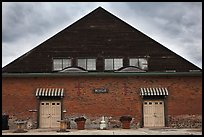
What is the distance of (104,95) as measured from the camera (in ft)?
77.9

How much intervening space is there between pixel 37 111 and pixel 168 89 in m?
9.20

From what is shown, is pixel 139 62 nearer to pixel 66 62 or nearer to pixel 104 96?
pixel 104 96

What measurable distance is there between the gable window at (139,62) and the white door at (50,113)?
6.60 metres

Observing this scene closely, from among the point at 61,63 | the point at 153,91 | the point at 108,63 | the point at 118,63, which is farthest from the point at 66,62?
the point at 153,91

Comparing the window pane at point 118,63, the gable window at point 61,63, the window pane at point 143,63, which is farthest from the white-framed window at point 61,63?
the window pane at point 143,63

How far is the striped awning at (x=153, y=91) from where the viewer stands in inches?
923

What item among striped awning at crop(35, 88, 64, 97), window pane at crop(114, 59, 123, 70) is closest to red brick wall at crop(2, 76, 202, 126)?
striped awning at crop(35, 88, 64, 97)

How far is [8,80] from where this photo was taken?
24.1 meters

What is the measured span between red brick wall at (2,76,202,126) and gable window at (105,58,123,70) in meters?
2.37

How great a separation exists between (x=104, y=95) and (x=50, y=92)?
3743 millimetres

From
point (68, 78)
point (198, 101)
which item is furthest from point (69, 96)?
point (198, 101)

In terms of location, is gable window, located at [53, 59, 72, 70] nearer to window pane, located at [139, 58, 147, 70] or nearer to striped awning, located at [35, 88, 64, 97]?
striped awning, located at [35, 88, 64, 97]

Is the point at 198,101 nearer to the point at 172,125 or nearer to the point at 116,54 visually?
the point at 172,125

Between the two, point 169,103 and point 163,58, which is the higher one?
point 163,58
